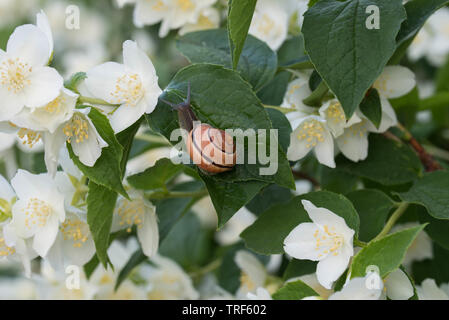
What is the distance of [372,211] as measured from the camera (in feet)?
2.70

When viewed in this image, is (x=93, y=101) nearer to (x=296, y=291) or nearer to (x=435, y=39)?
(x=296, y=291)

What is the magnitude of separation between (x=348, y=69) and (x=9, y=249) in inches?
19.3

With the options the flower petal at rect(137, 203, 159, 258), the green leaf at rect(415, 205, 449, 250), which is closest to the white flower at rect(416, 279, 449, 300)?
the green leaf at rect(415, 205, 449, 250)

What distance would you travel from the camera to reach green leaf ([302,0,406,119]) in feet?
2.20

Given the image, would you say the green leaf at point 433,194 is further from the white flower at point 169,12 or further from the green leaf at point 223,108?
the white flower at point 169,12

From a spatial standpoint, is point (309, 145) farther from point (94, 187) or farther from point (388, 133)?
point (94, 187)

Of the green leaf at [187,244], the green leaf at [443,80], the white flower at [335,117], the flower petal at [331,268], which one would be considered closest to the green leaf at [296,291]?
the flower petal at [331,268]

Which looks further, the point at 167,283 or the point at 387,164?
the point at 167,283

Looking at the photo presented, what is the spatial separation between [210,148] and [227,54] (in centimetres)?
Result: 28

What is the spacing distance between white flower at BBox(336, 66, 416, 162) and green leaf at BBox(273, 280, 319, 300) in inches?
9.6

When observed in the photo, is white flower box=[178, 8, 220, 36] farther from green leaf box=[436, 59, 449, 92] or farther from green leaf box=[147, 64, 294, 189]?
green leaf box=[436, 59, 449, 92]

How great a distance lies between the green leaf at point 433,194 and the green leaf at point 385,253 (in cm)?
11

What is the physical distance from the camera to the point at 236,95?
2.31 ft

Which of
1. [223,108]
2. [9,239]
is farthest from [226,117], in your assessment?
[9,239]
